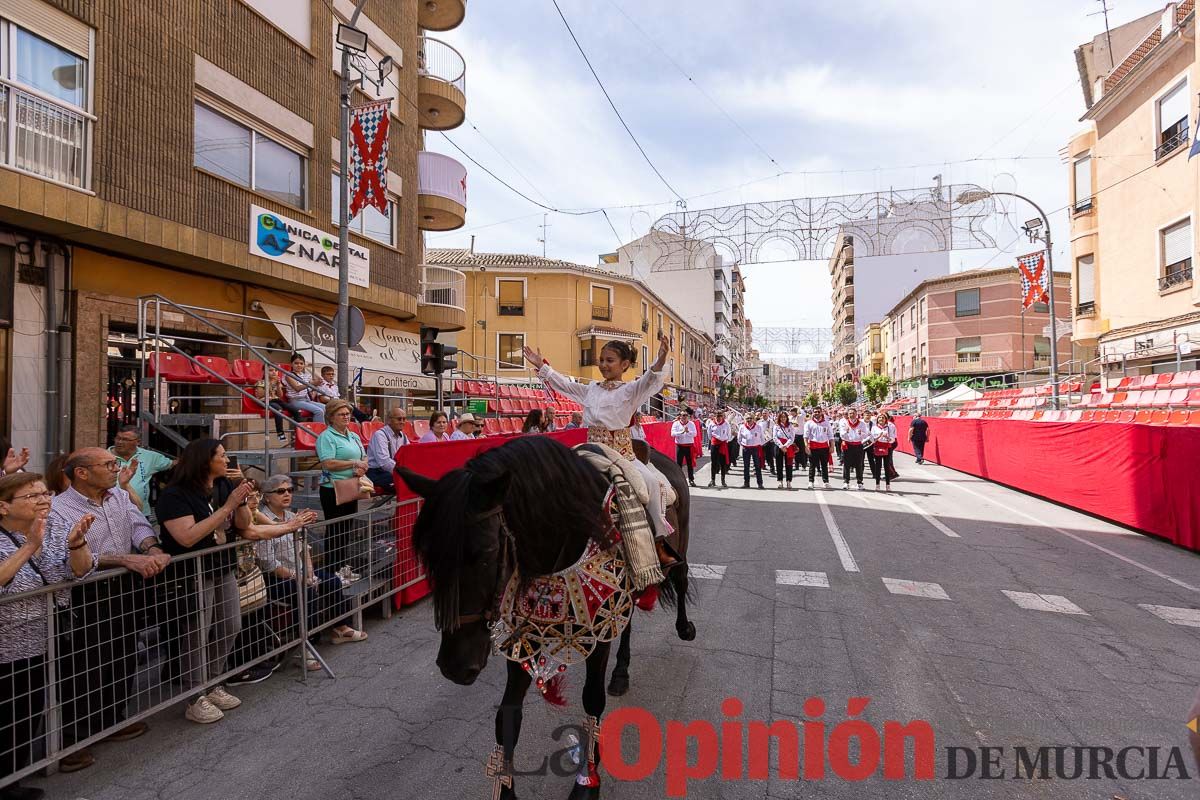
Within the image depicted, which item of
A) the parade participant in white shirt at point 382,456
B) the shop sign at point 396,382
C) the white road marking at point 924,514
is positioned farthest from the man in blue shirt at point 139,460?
the white road marking at point 924,514

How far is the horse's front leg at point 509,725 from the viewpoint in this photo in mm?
2637

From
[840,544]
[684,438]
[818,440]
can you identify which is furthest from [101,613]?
[818,440]

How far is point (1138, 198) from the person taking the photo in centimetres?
1956

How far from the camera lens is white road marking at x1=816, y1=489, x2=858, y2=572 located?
6984 millimetres

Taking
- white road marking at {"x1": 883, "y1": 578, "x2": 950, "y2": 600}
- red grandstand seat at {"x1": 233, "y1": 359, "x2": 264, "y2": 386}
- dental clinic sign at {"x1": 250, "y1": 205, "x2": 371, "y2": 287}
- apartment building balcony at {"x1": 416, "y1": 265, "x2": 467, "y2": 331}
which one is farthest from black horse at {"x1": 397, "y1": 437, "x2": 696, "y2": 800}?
apartment building balcony at {"x1": 416, "y1": 265, "x2": 467, "y2": 331}

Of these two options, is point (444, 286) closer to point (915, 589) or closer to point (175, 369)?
point (175, 369)

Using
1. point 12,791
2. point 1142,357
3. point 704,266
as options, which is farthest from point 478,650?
point 1142,357

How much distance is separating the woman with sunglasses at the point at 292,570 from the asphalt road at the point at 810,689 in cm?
28

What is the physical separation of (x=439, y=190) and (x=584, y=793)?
16.8 meters

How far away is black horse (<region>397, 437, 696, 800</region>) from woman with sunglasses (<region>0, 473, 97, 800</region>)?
6.73 feet

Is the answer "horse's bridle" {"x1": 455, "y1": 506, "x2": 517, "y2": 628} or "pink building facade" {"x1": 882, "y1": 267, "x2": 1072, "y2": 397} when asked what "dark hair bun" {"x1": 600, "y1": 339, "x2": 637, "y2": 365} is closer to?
"horse's bridle" {"x1": 455, "y1": 506, "x2": 517, "y2": 628}

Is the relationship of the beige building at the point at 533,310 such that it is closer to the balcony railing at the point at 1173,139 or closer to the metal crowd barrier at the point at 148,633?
the balcony railing at the point at 1173,139

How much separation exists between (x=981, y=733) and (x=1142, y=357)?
2142 cm

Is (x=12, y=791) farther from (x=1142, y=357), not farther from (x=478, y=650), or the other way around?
(x=1142, y=357)
